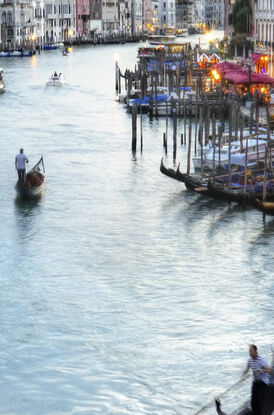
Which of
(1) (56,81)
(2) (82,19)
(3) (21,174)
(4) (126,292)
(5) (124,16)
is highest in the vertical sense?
(5) (124,16)

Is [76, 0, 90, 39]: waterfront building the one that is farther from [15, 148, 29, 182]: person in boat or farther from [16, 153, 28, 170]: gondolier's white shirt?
[16, 153, 28, 170]: gondolier's white shirt

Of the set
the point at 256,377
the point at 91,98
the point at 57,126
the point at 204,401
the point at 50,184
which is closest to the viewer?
the point at 256,377

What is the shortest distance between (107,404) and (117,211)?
897 centimetres

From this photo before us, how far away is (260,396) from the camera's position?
9.22 metres

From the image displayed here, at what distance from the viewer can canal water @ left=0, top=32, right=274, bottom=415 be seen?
38.1 ft

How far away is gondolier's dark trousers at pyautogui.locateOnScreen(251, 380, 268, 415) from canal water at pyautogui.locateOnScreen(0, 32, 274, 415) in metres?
1.49

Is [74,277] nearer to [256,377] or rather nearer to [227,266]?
[227,266]

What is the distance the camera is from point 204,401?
441 inches

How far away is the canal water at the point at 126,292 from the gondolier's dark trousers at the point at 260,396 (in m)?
1.49

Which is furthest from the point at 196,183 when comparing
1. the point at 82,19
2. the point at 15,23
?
the point at 82,19

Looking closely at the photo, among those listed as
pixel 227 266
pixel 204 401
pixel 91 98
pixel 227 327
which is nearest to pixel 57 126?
pixel 91 98

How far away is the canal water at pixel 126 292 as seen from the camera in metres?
11.6

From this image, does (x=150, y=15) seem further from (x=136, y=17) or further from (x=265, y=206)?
(x=265, y=206)

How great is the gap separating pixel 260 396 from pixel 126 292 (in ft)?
18.7
